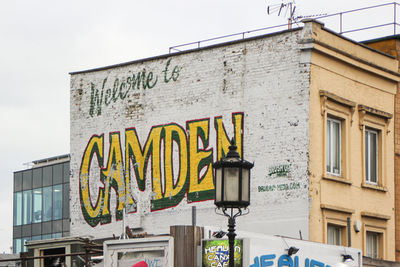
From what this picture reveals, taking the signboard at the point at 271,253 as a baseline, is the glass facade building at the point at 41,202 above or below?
above

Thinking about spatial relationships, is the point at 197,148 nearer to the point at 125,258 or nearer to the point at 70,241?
the point at 70,241

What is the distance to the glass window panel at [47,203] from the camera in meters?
64.6

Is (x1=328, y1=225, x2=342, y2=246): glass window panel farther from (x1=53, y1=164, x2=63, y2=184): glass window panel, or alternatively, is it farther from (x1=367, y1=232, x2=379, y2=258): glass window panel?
(x1=53, y1=164, x2=63, y2=184): glass window panel

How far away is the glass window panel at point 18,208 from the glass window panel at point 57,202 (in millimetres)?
5076

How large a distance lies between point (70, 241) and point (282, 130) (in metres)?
6.97

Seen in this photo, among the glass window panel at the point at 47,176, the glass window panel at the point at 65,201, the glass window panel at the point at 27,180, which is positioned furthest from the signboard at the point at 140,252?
the glass window panel at the point at 27,180

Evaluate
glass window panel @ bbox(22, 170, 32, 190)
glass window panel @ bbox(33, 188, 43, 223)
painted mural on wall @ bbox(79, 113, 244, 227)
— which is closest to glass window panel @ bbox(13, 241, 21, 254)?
glass window panel @ bbox(33, 188, 43, 223)

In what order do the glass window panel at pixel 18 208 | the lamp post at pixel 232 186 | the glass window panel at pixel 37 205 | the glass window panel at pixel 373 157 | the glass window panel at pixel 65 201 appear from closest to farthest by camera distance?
the lamp post at pixel 232 186 < the glass window panel at pixel 373 157 < the glass window panel at pixel 65 201 < the glass window panel at pixel 37 205 < the glass window panel at pixel 18 208

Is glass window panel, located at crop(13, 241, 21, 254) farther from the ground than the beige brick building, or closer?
closer

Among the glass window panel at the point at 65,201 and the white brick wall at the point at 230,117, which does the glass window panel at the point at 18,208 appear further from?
the white brick wall at the point at 230,117

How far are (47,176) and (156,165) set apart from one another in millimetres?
37278

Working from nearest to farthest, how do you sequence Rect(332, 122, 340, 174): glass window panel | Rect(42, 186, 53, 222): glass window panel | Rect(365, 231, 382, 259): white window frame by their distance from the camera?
Rect(332, 122, 340, 174): glass window panel → Rect(365, 231, 382, 259): white window frame → Rect(42, 186, 53, 222): glass window panel

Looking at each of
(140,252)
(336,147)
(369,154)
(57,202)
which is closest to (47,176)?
(57,202)

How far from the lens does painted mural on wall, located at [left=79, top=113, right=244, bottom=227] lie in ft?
92.0
